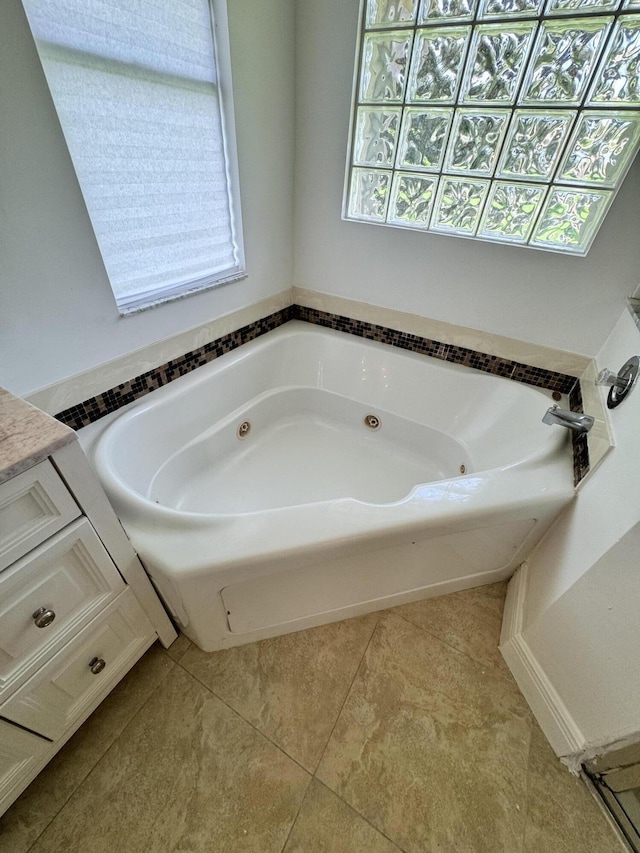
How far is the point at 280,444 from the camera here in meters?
1.74

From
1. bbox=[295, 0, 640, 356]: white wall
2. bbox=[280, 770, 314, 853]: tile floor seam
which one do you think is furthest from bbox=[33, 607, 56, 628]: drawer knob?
bbox=[295, 0, 640, 356]: white wall

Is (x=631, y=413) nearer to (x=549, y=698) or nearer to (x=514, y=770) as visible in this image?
(x=549, y=698)

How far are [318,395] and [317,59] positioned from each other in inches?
51.5

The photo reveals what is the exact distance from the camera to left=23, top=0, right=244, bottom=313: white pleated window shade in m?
0.87

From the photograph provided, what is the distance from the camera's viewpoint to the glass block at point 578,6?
94 cm

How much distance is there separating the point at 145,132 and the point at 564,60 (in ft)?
4.03

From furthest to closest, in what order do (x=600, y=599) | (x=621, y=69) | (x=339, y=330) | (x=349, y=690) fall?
1. (x=339, y=330)
2. (x=349, y=690)
3. (x=621, y=69)
4. (x=600, y=599)

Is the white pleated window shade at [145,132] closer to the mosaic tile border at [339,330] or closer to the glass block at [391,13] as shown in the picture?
the mosaic tile border at [339,330]

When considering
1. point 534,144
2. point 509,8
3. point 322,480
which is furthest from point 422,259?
point 322,480

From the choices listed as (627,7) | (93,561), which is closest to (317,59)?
(627,7)

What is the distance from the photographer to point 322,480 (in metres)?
1.58

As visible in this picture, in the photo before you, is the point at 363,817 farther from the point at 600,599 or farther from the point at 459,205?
the point at 459,205

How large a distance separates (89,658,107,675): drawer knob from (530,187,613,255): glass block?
6.08 feet

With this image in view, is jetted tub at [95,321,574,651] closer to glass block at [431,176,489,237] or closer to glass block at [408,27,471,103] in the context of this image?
glass block at [431,176,489,237]
